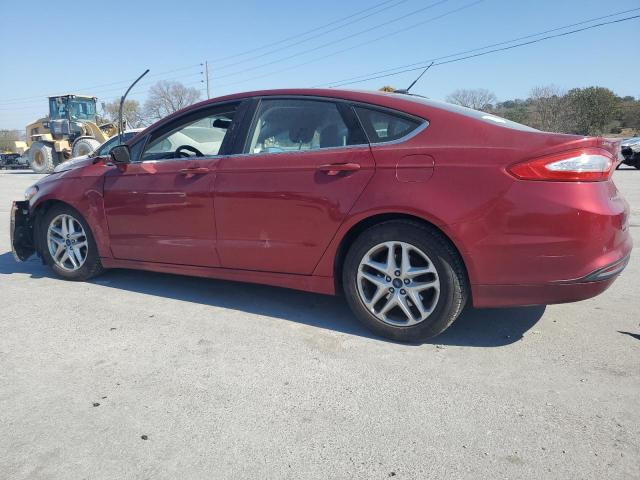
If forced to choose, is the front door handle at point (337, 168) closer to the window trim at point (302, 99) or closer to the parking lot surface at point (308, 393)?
the window trim at point (302, 99)

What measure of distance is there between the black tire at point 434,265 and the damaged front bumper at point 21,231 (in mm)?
3385

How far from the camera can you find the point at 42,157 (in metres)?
23.7

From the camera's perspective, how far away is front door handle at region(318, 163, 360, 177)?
126 inches

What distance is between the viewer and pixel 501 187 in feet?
9.20

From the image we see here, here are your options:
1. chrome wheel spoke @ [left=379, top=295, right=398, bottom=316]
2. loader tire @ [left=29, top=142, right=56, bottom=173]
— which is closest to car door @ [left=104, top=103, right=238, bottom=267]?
chrome wheel spoke @ [left=379, top=295, right=398, bottom=316]

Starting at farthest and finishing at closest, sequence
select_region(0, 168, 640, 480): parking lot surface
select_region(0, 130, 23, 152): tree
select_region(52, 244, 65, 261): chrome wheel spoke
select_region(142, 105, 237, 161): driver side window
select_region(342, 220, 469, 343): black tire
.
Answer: select_region(0, 130, 23, 152): tree → select_region(52, 244, 65, 261): chrome wheel spoke → select_region(142, 105, 237, 161): driver side window → select_region(342, 220, 469, 343): black tire → select_region(0, 168, 640, 480): parking lot surface

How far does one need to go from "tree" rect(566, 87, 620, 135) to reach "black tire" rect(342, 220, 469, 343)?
40.7 meters

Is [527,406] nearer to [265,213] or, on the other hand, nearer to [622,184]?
[265,213]

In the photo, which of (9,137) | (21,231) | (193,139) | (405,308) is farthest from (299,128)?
(9,137)

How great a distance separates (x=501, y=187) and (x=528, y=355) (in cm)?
102

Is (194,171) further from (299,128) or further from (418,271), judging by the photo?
Answer: (418,271)

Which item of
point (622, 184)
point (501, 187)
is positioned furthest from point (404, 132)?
point (622, 184)

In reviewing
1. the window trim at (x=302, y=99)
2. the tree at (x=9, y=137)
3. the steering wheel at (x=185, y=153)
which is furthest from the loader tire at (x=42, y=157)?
the tree at (x=9, y=137)

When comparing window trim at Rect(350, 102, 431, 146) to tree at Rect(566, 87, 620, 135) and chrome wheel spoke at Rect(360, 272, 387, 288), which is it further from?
tree at Rect(566, 87, 620, 135)
